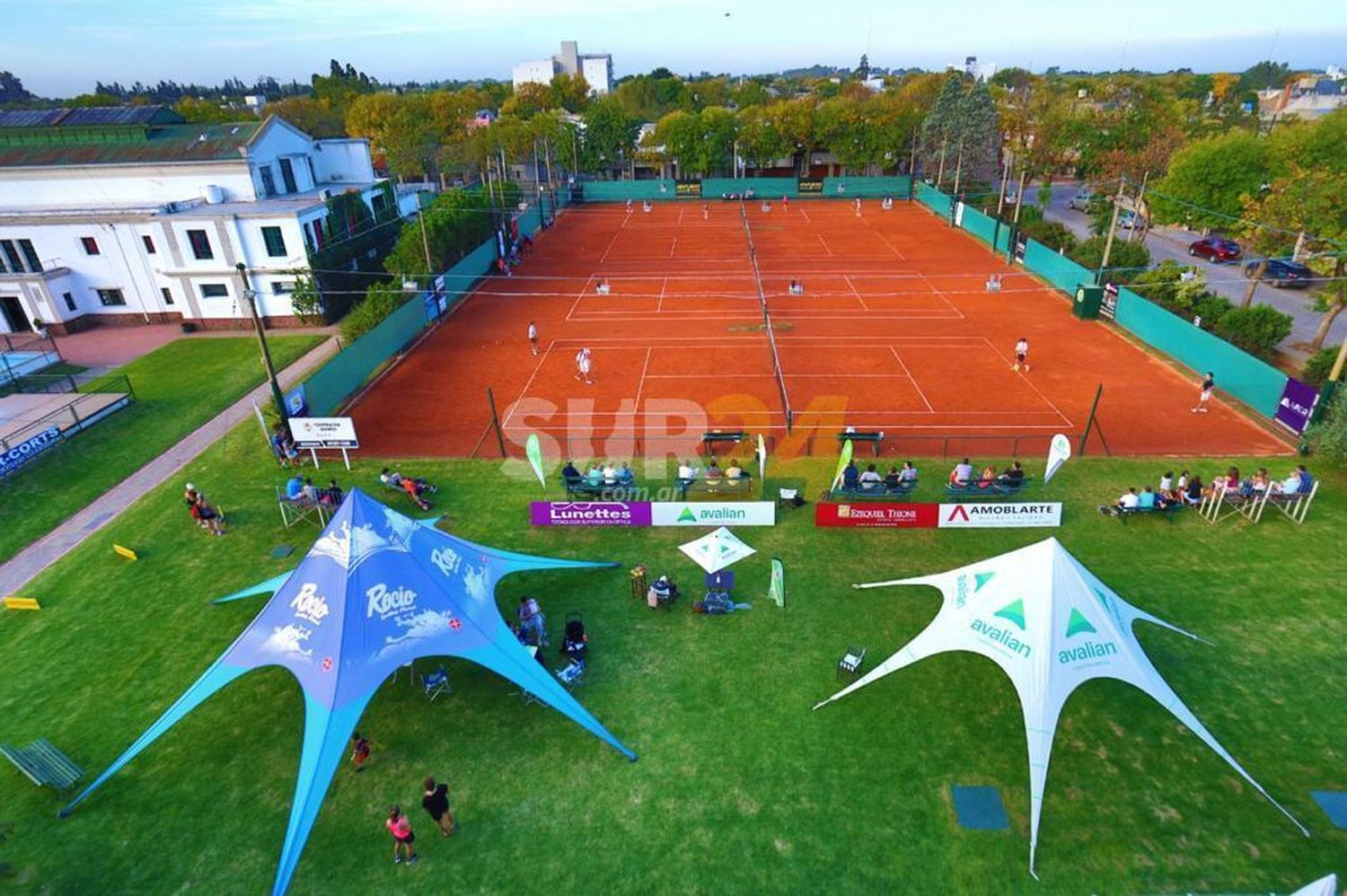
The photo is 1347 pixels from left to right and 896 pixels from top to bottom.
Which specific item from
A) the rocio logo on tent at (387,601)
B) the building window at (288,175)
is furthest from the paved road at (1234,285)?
the building window at (288,175)

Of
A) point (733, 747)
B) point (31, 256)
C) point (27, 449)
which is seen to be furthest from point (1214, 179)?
point (31, 256)

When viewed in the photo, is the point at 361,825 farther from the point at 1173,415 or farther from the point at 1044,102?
the point at 1044,102

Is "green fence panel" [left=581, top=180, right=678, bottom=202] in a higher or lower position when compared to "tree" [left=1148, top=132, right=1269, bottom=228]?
lower

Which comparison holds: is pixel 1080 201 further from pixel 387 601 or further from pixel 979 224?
pixel 387 601

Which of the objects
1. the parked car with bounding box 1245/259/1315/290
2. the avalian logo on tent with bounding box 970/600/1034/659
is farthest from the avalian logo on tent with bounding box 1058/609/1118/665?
the parked car with bounding box 1245/259/1315/290

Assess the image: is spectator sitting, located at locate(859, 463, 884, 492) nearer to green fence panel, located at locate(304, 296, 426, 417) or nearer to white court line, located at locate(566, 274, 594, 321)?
green fence panel, located at locate(304, 296, 426, 417)

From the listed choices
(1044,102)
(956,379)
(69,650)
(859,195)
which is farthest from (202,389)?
(1044,102)
